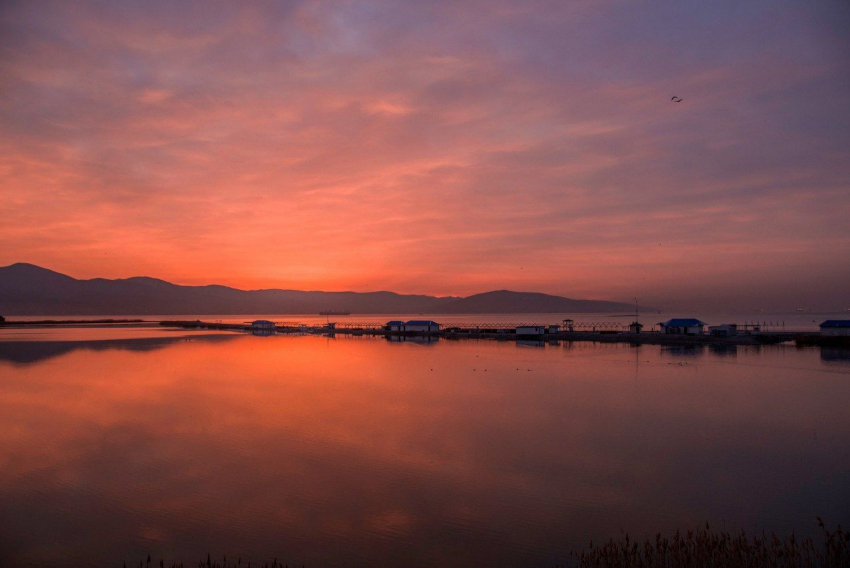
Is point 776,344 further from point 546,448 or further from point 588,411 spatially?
point 546,448

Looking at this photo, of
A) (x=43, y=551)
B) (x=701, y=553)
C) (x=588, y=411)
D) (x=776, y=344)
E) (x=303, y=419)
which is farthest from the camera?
(x=776, y=344)

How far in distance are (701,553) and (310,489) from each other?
857 centimetres

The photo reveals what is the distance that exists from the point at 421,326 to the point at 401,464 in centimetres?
6292

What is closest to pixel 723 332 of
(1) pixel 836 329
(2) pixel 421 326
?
(1) pixel 836 329

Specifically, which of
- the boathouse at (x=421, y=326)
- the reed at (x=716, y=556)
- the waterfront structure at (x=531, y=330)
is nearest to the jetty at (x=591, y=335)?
the waterfront structure at (x=531, y=330)

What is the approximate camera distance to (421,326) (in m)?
78.1

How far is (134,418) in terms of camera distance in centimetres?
2136

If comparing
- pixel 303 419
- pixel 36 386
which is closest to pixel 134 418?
pixel 303 419

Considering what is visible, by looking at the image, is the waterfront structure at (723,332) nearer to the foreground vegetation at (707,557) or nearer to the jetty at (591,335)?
the jetty at (591,335)

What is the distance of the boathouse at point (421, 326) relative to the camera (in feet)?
254

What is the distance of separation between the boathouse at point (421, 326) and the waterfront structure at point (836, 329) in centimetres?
4594

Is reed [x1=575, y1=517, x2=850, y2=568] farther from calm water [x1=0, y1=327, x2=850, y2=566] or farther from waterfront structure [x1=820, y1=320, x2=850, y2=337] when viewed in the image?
waterfront structure [x1=820, y1=320, x2=850, y2=337]

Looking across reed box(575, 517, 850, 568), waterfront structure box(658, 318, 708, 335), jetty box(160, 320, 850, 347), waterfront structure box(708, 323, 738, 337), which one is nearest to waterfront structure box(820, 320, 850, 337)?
jetty box(160, 320, 850, 347)

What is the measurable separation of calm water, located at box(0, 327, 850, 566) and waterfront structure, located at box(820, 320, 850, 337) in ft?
94.7
